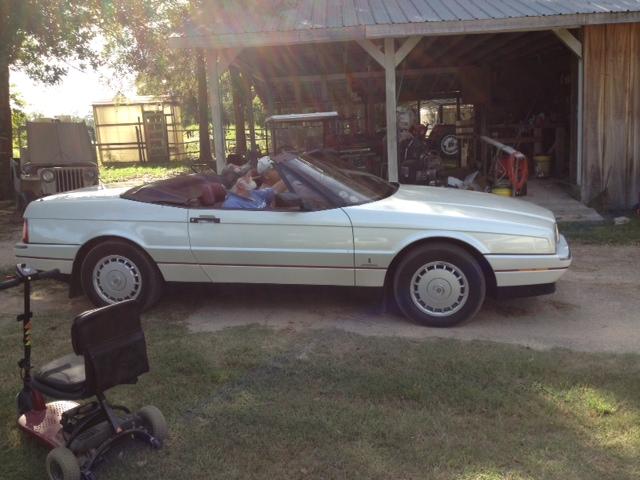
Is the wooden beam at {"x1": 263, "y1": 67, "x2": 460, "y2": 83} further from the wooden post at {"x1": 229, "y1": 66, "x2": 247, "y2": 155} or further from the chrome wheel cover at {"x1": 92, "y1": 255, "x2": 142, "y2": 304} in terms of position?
the chrome wheel cover at {"x1": 92, "y1": 255, "x2": 142, "y2": 304}

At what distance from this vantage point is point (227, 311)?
5.52 metres

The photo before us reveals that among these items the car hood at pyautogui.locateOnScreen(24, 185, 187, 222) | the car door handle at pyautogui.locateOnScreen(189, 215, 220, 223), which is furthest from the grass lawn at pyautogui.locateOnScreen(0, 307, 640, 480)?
the car hood at pyautogui.locateOnScreen(24, 185, 187, 222)

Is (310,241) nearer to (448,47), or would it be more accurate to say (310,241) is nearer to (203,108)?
(448,47)

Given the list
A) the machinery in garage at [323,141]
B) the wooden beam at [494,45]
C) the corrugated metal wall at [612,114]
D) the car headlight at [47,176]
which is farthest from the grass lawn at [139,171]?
the corrugated metal wall at [612,114]

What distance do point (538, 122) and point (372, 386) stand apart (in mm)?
11290

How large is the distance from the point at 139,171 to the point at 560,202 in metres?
15.4

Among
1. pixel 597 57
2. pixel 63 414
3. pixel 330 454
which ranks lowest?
pixel 330 454

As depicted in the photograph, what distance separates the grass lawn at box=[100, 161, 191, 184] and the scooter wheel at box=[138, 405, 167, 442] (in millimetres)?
15303

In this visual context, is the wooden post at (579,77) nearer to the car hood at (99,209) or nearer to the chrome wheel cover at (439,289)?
the chrome wheel cover at (439,289)

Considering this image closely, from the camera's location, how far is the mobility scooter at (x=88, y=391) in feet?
9.46

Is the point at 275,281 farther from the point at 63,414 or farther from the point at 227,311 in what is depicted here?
the point at 63,414

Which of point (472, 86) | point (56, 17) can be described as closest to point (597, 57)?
point (472, 86)

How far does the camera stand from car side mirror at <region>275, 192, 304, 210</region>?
491cm

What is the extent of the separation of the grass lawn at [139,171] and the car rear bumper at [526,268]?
1458 cm
